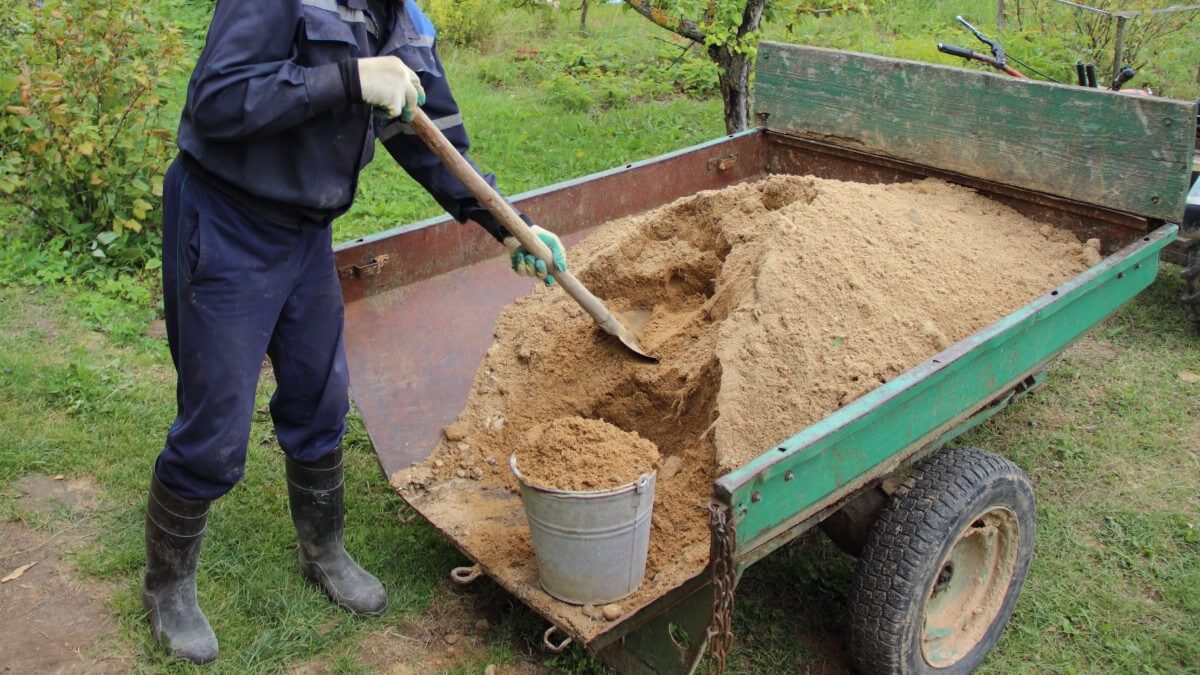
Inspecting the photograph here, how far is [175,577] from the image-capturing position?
318cm

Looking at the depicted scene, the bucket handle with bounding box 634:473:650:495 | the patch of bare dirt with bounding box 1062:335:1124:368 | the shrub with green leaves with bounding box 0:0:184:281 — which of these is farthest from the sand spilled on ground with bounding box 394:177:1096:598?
the shrub with green leaves with bounding box 0:0:184:281

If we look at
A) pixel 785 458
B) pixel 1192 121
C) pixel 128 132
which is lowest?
pixel 128 132

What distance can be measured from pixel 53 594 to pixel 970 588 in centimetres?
295

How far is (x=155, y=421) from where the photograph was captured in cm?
439

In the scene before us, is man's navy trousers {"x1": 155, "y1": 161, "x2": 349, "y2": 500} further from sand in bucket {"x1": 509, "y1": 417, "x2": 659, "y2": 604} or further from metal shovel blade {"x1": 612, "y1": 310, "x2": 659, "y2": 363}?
metal shovel blade {"x1": 612, "y1": 310, "x2": 659, "y2": 363}

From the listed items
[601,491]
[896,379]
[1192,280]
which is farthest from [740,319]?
[1192,280]

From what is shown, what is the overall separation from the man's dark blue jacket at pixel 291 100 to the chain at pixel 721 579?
1299mm

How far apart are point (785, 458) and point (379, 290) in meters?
1.88

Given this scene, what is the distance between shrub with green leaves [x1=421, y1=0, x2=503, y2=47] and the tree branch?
3.48 metres

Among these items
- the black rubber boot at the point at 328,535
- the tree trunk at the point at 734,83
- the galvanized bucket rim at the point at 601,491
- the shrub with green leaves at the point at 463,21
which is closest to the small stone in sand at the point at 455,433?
the black rubber boot at the point at 328,535

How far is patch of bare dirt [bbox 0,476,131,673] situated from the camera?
318 centimetres

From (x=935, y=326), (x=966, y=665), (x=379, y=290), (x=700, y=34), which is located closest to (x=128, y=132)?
(x=379, y=290)

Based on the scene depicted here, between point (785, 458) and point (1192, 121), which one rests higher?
point (1192, 121)

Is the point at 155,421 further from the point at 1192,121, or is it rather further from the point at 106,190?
the point at 1192,121
